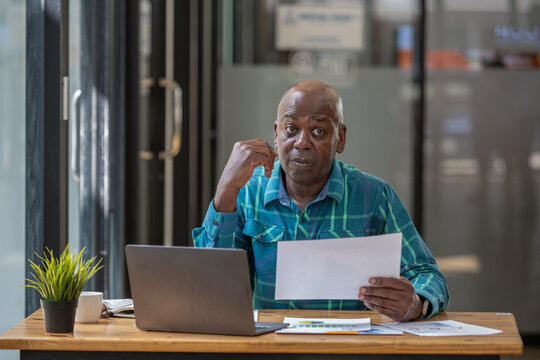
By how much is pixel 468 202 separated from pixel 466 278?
0.46m

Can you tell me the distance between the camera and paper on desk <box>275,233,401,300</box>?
1860 millimetres

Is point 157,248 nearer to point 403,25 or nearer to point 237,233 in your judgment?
point 237,233

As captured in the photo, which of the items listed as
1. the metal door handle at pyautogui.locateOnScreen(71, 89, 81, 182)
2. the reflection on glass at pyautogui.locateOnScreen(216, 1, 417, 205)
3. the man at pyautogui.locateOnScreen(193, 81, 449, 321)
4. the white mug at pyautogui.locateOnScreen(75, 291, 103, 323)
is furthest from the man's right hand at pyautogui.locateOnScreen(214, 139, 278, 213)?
the reflection on glass at pyautogui.locateOnScreen(216, 1, 417, 205)

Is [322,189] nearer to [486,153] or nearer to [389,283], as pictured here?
[389,283]

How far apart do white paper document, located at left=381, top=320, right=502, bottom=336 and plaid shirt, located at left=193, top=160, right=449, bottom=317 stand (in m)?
0.30

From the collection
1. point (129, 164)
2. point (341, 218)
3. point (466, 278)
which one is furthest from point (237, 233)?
point (466, 278)

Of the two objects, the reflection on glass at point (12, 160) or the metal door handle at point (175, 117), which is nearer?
the reflection on glass at point (12, 160)

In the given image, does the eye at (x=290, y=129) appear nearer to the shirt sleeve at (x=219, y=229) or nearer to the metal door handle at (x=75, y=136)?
the shirt sleeve at (x=219, y=229)

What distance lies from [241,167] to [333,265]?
0.39 m

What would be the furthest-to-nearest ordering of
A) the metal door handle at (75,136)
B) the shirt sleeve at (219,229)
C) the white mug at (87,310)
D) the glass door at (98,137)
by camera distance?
1. the glass door at (98,137)
2. the metal door handle at (75,136)
3. the shirt sleeve at (219,229)
4. the white mug at (87,310)

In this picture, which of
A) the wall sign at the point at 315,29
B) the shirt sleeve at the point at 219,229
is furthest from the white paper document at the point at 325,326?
the wall sign at the point at 315,29

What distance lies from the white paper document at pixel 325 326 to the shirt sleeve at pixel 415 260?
0.20m

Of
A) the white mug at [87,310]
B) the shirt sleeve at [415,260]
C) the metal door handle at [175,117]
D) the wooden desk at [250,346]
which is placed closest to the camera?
the wooden desk at [250,346]

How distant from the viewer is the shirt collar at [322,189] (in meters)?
2.30
